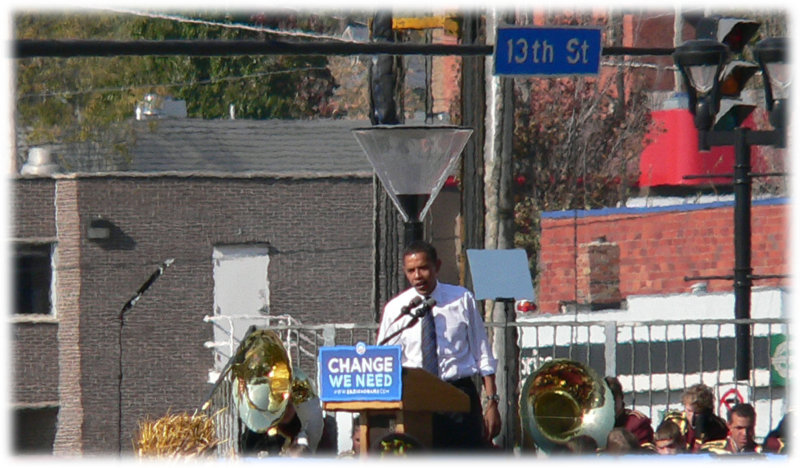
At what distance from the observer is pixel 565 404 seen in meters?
10.4

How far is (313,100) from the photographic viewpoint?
47.5 metres

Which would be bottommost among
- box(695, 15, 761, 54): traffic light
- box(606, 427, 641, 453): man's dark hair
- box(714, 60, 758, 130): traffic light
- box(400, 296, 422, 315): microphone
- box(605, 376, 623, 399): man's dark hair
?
box(606, 427, 641, 453): man's dark hair

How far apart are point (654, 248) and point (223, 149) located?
38.8ft

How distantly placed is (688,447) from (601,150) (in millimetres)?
28064

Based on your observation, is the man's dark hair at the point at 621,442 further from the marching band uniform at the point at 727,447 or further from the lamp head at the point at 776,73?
the lamp head at the point at 776,73

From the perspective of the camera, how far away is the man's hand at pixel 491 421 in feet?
32.3

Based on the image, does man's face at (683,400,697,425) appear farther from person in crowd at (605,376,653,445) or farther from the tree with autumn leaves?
the tree with autumn leaves

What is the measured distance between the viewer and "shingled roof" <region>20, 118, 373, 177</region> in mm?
36406

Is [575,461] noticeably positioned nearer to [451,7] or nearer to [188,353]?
[451,7]

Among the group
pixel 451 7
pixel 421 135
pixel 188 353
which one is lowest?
pixel 188 353

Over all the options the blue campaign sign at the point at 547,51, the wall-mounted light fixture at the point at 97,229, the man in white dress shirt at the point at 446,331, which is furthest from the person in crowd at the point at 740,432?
the wall-mounted light fixture at the point at 97,229

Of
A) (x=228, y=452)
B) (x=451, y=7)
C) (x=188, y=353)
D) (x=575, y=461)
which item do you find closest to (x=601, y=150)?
(x=188, y=353)

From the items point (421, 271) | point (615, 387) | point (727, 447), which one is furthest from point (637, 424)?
point (421, 271)

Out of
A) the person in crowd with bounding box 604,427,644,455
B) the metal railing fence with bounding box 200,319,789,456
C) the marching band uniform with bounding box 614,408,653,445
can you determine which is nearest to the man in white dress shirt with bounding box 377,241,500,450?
the person in crowd with bounding box 604,427,644,455
